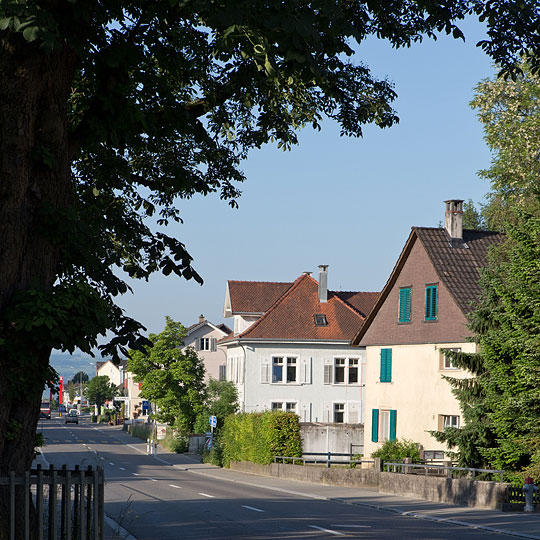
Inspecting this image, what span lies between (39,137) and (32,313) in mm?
2061

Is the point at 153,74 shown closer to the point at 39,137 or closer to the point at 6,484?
the point at 39,137

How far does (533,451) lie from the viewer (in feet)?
87.2

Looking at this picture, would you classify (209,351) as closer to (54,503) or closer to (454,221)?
(454,221)

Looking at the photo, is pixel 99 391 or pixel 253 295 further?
pixel 99 391

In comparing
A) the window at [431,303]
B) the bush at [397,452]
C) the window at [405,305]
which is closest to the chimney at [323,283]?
the window at [405,305]

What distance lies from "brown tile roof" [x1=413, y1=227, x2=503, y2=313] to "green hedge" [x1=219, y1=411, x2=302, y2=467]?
10.3 meters

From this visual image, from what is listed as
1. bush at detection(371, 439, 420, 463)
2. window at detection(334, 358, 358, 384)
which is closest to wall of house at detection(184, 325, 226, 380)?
window at detection(334, 358, 358, 384)

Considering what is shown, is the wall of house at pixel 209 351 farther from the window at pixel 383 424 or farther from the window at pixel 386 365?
the window at pixel 386 365

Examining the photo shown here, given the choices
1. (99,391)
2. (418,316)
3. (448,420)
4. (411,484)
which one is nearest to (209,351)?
(418,316)

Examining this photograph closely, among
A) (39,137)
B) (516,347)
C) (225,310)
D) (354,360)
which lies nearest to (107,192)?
(39,137)

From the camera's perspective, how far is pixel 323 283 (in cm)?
6694

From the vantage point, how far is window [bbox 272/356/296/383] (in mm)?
63906

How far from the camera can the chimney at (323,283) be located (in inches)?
2628

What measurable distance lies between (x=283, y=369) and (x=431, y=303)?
25038 mm
